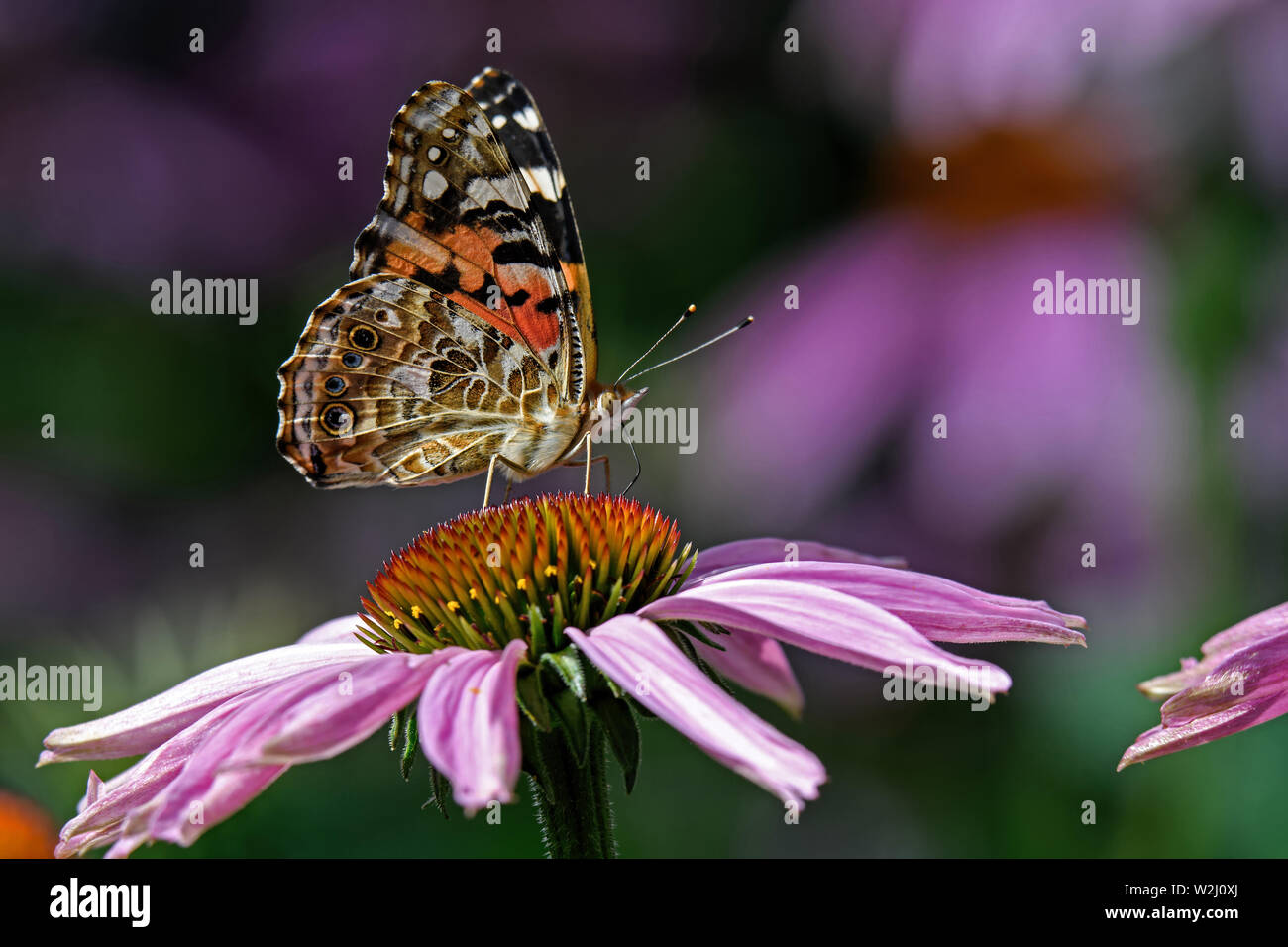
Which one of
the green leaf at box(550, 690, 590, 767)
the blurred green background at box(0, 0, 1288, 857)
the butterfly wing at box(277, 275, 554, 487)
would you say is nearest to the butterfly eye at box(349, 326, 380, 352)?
the butterfly wing at box(277, 275, 554, 487)

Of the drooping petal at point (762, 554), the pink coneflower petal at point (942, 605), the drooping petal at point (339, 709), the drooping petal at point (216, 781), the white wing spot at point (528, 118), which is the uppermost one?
the white wing spot at point (528, 118)

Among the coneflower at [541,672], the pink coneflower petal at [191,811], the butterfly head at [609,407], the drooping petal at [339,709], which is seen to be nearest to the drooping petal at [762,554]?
the coneflower at [541,672]

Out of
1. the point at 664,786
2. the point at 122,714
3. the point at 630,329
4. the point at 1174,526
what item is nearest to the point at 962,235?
the point at 630,329

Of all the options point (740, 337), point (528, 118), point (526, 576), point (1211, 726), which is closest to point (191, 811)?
point (526, 576)

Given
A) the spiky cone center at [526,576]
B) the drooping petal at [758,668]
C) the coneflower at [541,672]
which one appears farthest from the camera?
the drooping petal at [758,668]

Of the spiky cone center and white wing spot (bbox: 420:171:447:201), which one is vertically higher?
white wing spot (bbox: 420:171:447:201)

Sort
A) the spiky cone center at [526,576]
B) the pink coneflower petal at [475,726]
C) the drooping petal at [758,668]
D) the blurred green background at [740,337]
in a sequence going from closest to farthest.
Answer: the pink coneflower petal at [475,726] < the spiky cone center at [526,576] < the drooping petal at [758,668] < the blurred green background at [740,337]

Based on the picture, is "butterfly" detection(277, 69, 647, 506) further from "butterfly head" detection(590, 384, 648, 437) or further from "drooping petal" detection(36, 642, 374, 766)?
"drooping petal" detection(36, 642, 374, 766)

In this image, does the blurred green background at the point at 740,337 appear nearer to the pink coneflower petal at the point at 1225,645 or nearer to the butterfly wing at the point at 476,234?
the butterfly wing at the point at 476,234
